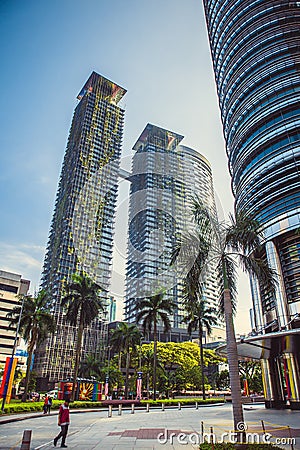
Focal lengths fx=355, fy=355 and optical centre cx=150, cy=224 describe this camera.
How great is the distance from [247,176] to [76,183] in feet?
272

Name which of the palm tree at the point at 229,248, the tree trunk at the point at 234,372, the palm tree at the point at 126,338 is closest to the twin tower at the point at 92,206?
the palm tree at the point at 126,338

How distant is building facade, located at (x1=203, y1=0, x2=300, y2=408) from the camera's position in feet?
102

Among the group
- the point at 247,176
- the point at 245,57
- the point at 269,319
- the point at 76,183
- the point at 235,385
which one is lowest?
the point at 235,385

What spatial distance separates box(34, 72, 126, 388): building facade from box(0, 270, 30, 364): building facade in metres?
8.88

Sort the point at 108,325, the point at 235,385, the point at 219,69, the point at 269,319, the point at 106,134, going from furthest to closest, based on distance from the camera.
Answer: the point at 106,134 < the point at 108,325 < the point at 219,69 < the point at 269,319 < the point at 235,385

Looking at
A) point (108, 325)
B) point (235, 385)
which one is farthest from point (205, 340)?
point (235, 385)

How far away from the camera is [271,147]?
3659 centimetres

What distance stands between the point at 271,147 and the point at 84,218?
3022 inches

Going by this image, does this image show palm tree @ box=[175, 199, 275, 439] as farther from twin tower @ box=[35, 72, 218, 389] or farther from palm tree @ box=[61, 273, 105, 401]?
twin tower @ box=[35, 72, 218, 389]

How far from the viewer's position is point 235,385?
43.1 feet

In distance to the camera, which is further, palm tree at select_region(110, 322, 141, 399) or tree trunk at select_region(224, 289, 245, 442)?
palm tree at select_region(110, 322, 141, 399)

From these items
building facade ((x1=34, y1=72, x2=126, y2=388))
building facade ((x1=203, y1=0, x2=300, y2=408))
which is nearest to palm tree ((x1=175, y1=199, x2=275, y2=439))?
building facade ((x1=203, y1=0, x2=300, y2=408))

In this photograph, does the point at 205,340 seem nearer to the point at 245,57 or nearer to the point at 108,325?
the point at 108,325

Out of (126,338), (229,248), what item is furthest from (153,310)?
(229,248)
